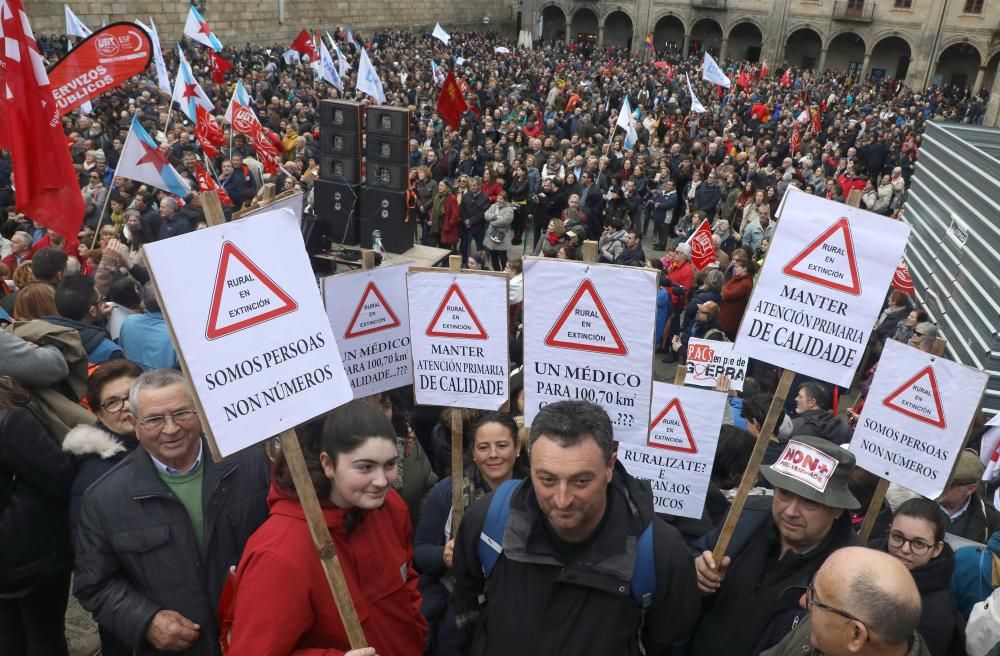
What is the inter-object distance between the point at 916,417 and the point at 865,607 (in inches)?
61.0

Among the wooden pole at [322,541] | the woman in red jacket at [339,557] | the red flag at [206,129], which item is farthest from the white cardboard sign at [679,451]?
the red flag at [206,129]

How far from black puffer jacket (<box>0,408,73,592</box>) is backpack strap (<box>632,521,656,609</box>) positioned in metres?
2.13

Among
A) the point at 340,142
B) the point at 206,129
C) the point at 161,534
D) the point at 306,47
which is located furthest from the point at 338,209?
the point at 306,47

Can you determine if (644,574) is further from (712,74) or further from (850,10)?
(850,10)

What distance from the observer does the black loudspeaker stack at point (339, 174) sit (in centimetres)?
973

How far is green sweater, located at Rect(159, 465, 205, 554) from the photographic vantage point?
2578 mm

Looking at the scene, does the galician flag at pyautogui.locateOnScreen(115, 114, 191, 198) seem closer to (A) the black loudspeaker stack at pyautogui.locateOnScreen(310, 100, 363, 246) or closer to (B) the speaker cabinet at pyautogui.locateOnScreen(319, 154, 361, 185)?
(A) the black loudspeaker stack at pyautogui.locateOnScreen(310, 100, 363, 246)

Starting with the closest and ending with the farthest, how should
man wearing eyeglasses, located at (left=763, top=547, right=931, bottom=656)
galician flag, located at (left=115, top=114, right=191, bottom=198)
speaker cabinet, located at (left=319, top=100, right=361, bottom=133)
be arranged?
1. man wearing eyeglasses, located at (left=763, top=547, right=931, bottom=656)
2. galician flag, located at (left=115, top=114, right=191, bottom=198)
3. speaker cabinet, located at (left=319, top=100, right=361, bottom=133)

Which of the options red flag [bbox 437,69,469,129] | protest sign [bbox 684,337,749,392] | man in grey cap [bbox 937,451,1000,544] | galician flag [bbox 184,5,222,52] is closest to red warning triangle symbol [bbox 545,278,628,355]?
man in grey cap [bbox 937,451,1000,544]

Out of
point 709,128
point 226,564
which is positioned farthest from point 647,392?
point 709,128

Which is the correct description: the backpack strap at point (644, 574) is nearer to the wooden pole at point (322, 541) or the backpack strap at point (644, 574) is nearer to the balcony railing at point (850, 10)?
the wooden pole at point (322, 541)

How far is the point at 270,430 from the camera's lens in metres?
2.26

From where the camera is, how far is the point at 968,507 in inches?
141

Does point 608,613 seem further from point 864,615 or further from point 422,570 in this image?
point 422,570
